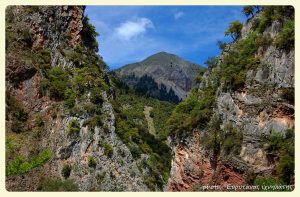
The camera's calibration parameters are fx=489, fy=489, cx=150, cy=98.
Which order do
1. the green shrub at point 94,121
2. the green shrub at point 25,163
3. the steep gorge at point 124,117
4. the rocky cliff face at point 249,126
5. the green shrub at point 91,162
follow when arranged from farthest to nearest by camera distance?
the green shrub at point 94,121 < the green shrub at point 91,162 < the green shrub at point 25,163 < the steep gorge at point 124,117 < the rocky cliff face at point 249,126

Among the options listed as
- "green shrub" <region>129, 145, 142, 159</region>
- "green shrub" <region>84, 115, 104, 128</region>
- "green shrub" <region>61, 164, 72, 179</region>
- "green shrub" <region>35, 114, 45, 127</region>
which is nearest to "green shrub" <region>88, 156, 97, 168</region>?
"green shrub" <region>61, 164, 72, 179</region>

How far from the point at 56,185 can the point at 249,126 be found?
24.8 meters

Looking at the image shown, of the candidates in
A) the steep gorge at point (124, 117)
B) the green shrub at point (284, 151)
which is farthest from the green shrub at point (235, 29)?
the green shrub at point (284, 151)

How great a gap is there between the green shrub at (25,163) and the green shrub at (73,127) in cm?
407

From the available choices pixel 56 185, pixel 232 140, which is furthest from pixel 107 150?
pixel 232 140

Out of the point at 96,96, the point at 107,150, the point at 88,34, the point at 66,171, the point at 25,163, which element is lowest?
the point at 66,171

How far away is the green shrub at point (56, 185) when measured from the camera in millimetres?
56078

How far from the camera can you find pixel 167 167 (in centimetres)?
8612

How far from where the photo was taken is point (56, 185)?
57219mm

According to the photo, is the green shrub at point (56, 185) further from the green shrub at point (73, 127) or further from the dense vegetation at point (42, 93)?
the green shrub at point (73, 127)

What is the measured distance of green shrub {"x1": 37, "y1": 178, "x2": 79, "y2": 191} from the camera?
56.1m

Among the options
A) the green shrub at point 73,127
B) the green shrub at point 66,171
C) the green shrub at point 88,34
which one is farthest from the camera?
the green shrub at point 88,34

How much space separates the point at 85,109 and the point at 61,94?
4.00 m

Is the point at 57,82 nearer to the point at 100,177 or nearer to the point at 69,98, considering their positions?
the point at 69,98
